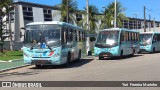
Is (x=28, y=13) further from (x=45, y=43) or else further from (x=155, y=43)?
(x=45, y=43)

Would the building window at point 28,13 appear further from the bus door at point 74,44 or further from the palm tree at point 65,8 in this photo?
the bus door at point 74,44

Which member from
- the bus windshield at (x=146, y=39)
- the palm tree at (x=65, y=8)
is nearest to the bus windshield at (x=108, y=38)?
the bus windshield at (x=146, y=39)

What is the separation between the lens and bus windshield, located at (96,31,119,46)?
31219 mm

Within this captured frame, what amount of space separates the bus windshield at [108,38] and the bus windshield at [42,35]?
980 cm

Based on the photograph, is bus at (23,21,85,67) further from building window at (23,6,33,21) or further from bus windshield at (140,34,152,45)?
building window at (23,6,33,21)

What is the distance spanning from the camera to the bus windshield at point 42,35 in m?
21.8

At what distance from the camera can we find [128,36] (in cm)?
3469

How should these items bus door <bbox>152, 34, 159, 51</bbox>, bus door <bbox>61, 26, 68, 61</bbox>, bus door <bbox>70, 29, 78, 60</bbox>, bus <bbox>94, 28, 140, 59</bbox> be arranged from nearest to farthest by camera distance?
bus door <bbox>61, 26, 68, 61</bbox>, bus door <bbox>70, 29, 78, 60</bbox>, bus <bbox>94, 28, 140, 59</bbox>, bus door <bbox>152, 34, 159, 51</bbox>

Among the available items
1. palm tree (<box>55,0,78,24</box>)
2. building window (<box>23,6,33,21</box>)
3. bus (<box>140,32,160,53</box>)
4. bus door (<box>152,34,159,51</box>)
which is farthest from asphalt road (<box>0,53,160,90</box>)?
building window (<box>23,6,33,21</box>)

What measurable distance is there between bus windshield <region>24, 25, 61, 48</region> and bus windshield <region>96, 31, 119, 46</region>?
9802 millimetres

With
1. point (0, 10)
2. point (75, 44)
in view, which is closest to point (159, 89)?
point (75, 44)

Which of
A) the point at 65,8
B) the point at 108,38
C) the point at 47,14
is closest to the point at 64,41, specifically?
the point at 108,38

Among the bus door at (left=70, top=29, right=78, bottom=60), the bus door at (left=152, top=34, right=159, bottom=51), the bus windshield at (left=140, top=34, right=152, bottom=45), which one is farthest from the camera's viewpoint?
the bus door at (left=152, top=34, right=159, bottom=51)

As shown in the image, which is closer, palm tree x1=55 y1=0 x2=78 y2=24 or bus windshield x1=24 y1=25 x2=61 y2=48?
bus windshield x1=24 y1=25 x2=61 y2=48
